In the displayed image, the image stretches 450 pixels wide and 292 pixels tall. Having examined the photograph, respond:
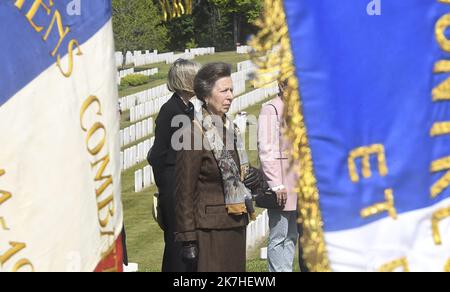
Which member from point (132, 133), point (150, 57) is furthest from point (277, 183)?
point (150, 57)

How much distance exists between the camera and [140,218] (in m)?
13.7

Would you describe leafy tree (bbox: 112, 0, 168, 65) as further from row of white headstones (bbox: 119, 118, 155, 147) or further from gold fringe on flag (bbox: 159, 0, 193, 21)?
gold fringe on flag (bbox: 159, 0, 193, 21)

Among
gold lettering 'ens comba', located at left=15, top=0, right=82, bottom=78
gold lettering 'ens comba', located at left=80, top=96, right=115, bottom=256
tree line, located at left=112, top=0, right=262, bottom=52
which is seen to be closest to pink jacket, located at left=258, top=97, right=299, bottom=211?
gold lettering 'ens comba', located at left=80, top=96, right=115, bottom=256

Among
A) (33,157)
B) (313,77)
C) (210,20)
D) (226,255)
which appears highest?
(313,77)

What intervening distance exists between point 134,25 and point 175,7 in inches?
1425

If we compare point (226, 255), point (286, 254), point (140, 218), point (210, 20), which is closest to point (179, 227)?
point (226, 255)

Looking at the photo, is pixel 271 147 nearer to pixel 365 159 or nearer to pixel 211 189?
pixel 211 189

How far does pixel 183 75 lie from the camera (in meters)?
7.43

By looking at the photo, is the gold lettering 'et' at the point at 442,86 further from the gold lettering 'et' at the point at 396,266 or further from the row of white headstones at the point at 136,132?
the row of white headstones at the point at 136,132

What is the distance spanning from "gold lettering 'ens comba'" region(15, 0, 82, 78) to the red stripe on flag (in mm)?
777

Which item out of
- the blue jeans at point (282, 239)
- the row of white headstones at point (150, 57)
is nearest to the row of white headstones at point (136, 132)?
the blue jeans at point (282, 239)

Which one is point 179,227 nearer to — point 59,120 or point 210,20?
point 59,120

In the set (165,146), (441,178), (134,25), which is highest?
(441,178)
